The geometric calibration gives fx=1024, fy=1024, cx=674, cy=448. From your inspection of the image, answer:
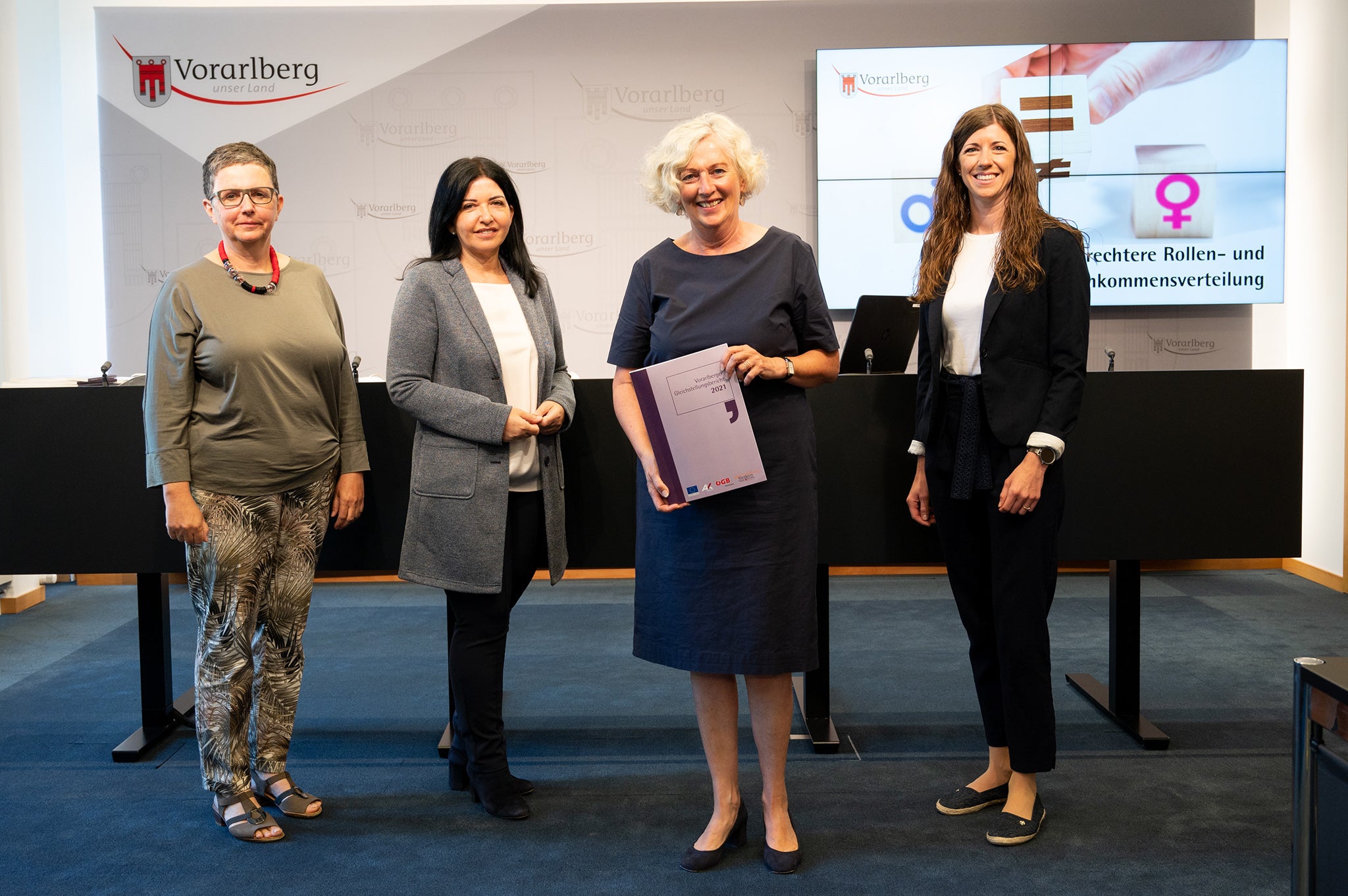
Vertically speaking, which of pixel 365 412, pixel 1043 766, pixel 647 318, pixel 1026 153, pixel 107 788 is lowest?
pixel 107 788

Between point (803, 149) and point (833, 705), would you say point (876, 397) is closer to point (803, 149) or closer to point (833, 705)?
point (833, 705)

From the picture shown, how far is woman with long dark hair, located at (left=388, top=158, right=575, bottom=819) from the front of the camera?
7.54 feet

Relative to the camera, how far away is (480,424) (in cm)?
226

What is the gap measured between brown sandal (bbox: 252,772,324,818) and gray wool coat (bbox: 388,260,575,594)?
63 centimetres

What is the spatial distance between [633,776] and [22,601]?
3.57 m

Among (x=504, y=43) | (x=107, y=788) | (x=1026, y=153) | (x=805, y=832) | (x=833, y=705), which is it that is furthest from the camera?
(x=504, y=43)

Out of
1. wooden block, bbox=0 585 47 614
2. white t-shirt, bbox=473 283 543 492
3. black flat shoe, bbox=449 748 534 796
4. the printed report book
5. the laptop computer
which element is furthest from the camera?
wooden block, bbox=0 585 47 614

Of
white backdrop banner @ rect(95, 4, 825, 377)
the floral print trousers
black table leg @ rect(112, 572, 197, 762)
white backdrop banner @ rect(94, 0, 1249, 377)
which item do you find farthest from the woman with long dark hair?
white backdrop banner @ rect(94, 0, 1249, 377)

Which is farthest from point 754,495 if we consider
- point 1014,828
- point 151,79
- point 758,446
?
point 151,79

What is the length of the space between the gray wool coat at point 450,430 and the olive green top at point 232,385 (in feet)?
0.70

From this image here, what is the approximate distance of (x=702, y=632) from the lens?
209 cm

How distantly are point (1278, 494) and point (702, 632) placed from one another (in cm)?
170

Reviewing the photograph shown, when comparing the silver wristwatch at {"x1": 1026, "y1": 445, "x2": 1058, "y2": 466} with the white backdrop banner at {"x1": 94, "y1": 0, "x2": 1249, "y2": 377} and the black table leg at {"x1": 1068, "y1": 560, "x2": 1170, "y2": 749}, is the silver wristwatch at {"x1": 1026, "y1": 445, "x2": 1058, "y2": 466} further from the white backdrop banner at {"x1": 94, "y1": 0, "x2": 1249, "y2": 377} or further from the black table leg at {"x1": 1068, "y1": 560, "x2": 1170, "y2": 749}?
the white backdrop banner at {"x1": 94, "y1": 0, "x2": 1249, "y2": 377}

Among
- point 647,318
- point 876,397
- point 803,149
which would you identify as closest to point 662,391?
point 647,318
